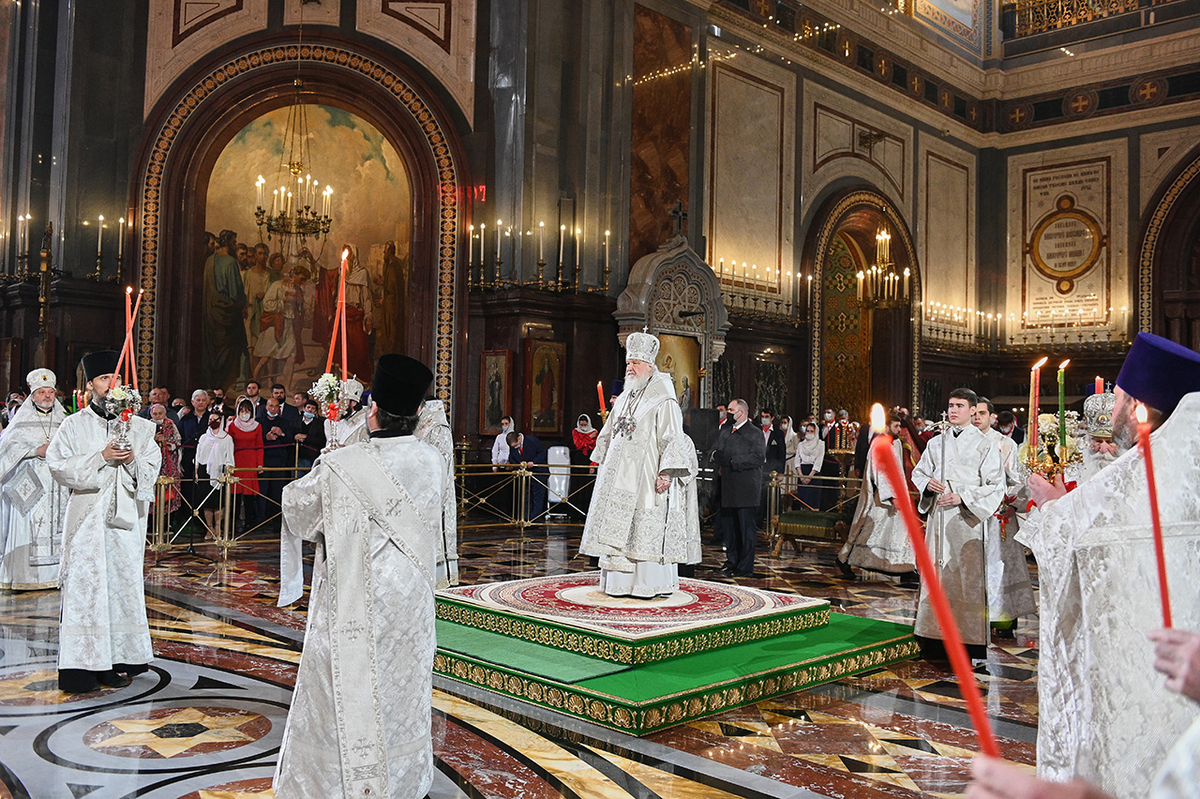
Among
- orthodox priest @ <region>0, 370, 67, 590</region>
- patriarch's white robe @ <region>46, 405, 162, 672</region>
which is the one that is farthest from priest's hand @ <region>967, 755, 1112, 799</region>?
orthodox priest @ <region>0, 370, 67, 590</region>

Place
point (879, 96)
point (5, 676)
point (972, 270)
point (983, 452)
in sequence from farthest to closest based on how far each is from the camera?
point (972, 270) → point (879, 96) → point (983, 452) → point (5, 676)

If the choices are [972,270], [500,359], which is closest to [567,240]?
[500,359]

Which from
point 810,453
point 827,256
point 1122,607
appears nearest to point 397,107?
point 810,453

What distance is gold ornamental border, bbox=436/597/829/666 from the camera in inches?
230

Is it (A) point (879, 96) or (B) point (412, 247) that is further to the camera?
(A) point (879, 96)

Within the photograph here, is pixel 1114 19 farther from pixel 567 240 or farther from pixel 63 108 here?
pixel 63 108

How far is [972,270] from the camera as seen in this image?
23.4 m

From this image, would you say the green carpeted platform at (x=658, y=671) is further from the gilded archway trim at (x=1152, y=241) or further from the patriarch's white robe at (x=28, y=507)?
the gilded archway trim at (x=1152, y=241)

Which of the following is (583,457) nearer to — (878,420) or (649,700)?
(649,700)

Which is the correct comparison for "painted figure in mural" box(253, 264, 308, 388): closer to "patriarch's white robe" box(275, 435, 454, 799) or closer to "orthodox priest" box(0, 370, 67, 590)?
"orthodox priest" box(0, 370, 67, 590)

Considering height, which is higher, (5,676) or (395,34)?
(395,34)

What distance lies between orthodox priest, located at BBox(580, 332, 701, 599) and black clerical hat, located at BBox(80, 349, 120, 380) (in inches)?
124

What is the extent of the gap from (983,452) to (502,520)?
27.0ft

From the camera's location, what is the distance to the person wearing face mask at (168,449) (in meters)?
10.2
